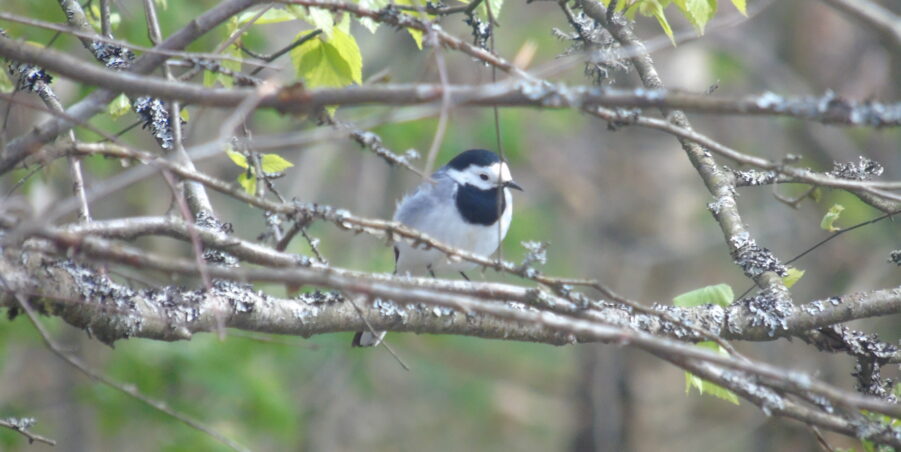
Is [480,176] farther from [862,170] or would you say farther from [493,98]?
[493,98]

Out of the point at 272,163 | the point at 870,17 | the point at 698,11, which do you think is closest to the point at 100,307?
the point at 272,163

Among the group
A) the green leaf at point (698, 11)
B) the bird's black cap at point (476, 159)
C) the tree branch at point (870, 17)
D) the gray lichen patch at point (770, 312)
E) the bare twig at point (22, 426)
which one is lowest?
the bare twig at point (22, 426)

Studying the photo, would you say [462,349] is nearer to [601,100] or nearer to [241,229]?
[241,229]

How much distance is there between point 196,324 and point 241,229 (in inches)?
238

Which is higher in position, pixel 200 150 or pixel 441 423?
pixel 441 423

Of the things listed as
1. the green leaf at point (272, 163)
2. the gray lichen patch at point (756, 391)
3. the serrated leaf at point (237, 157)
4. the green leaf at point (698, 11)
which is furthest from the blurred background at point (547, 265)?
the gray lichen patch at point (756, 391)

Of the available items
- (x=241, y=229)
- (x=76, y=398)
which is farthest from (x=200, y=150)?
(x=241, y=229)

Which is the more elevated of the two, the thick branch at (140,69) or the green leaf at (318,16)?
the green leaf at (318,16)

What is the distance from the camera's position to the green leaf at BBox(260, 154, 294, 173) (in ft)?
9.14

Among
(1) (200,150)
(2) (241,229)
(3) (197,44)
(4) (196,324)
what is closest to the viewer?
(1) (200,150)

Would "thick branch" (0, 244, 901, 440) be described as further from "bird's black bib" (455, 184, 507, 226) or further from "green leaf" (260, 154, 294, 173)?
"bird's black bib" (455, 184, 507, 226)

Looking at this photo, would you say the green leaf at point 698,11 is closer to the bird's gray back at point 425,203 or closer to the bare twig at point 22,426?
the bird's gray back at point 425,203

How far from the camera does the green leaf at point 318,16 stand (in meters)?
2.63

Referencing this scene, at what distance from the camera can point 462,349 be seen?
8523 mm
